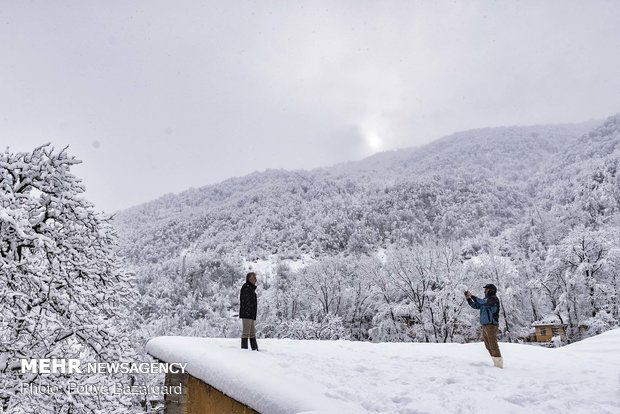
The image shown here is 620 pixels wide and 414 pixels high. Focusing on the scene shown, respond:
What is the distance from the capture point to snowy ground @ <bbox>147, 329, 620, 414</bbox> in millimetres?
4402

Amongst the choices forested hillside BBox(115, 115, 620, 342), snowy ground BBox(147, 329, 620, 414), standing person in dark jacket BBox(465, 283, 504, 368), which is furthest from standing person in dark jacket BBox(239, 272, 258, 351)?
forested hillside BBox(115, 115, 620, 342)

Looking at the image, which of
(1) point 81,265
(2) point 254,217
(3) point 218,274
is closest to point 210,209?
(2) point 254,217

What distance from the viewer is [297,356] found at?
7.62 m

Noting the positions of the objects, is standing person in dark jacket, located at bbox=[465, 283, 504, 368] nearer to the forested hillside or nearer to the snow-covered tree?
the snow-covered tree

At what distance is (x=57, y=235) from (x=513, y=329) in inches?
1589

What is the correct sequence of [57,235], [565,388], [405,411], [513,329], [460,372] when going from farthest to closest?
[513,329], [57,235], [460,372], [565,388], [405,411]

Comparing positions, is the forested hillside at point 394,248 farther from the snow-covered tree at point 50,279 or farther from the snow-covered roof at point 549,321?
the snow-covered tree at point 50,279

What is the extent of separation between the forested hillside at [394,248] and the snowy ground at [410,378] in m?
7.74

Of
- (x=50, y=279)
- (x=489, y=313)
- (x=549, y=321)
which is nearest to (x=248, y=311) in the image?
(x=50, y=279)

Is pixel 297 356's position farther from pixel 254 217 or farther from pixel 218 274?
pixel 254 217

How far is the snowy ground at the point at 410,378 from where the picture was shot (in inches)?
173

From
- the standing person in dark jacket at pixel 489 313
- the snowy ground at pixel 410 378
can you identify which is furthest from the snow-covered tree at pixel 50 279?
the standing person in dark jacket at pixel 489 313

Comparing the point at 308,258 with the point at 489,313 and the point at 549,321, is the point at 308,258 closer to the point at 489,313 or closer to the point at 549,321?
the point at 549,321

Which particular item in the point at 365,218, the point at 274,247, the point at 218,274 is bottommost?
the point at 218,274
